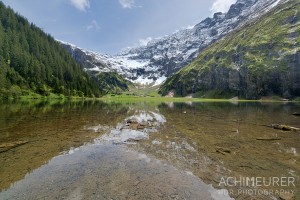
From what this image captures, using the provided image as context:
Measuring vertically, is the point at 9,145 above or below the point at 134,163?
above

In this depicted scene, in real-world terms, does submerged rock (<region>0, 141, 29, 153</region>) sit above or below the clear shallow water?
above

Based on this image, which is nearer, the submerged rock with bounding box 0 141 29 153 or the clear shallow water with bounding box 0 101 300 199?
the clear shallow water with bounding box 0 101 300 199

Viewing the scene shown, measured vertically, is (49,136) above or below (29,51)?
below

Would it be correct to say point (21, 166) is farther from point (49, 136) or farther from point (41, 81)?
point (41, 81)

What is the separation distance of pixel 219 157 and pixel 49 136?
1938 cm

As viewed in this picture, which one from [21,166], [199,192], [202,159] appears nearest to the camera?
[199,192]

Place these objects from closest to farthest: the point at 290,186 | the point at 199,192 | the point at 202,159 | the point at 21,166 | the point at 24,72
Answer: the point at 199,192 < the point at 290,186 < the point at 21,166 < the point at 202,159 < the point at 24,72

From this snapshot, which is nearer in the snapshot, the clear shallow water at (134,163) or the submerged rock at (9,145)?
the clear shallow water at (134,163)

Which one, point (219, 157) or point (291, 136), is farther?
point (291, 136)

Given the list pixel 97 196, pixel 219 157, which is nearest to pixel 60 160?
pixel 97 196

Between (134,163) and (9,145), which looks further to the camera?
(9,145)

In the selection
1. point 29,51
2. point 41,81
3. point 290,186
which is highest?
point 29,51

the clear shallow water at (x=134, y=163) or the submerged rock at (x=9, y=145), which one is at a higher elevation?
the submerged rock at (x=9, y=145)

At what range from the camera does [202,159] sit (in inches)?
728
